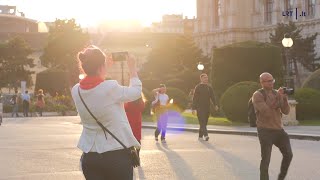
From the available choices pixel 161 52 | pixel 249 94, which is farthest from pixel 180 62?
pixel 249 94

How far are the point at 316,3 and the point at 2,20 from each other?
65.6 metres

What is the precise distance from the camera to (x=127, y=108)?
13703 mm

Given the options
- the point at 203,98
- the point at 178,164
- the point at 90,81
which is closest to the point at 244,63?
the point at 203,98

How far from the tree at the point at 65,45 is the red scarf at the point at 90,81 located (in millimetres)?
88293

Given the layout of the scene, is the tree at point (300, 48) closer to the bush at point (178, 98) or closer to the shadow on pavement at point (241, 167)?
the bush at point (178, 98)

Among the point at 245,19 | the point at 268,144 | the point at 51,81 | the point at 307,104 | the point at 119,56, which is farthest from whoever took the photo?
the point at 245,19

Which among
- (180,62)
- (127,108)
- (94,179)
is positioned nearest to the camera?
(94,179)

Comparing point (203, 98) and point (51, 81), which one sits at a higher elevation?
point (203, 98)

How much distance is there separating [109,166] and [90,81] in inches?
28.9

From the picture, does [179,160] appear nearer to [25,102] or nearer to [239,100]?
[239,100]

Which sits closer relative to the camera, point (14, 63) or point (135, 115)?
point (135, 115)

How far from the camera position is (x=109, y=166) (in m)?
6.04

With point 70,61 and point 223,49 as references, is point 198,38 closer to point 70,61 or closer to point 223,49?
point 70,61

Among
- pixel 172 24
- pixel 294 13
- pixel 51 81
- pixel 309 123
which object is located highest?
pixel 172 24
